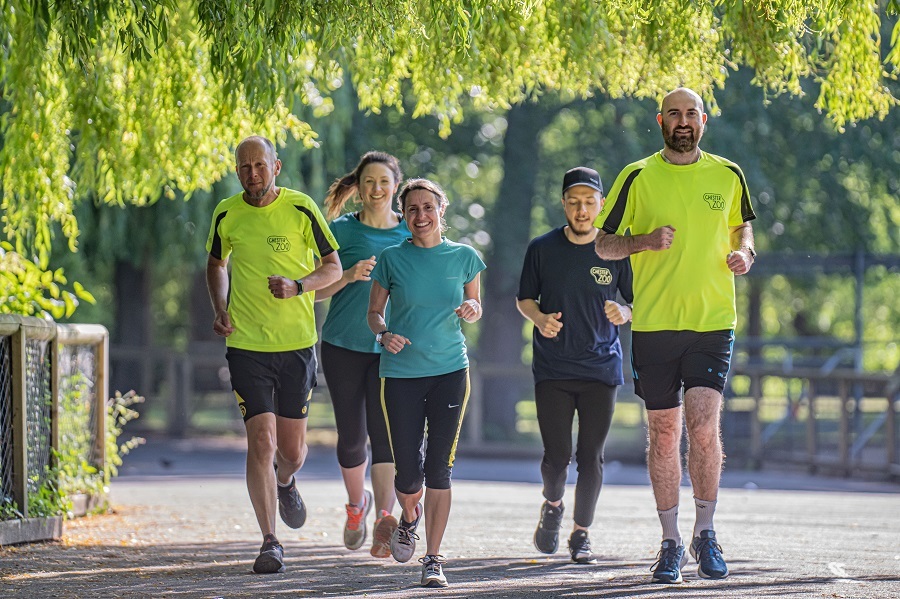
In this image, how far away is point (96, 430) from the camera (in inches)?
444

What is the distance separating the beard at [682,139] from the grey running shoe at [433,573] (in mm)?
2278

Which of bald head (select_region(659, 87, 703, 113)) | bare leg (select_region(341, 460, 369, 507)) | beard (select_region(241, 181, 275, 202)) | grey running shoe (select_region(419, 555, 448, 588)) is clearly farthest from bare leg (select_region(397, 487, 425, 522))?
bald head (select_region(659, 87, 703, 113))

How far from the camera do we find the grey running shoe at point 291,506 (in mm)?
8703

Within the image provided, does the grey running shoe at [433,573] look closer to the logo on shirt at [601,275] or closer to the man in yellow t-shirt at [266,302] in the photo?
the man in yellow t-shirt at [266,302]

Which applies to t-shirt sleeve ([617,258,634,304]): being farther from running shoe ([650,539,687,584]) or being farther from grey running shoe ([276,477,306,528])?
grey running shoe ([276,477,306,528])

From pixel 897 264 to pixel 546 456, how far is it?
1568 centimetres

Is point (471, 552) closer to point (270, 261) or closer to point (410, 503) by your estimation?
point (410, 503)

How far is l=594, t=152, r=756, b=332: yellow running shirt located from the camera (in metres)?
7.28

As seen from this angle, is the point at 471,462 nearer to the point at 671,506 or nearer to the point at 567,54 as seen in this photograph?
the point at 567,54

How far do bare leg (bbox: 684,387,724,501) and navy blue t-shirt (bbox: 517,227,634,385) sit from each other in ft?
3.10

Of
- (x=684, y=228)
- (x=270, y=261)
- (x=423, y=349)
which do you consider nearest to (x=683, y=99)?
(x=684, y=228)

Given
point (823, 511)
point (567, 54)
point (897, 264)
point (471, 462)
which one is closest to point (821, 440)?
point (897, 264)

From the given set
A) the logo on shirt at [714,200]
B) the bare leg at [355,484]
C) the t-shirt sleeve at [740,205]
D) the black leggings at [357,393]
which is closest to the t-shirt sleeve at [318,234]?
the black leggings at [357,393]

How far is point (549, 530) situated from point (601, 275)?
57.2 inches
